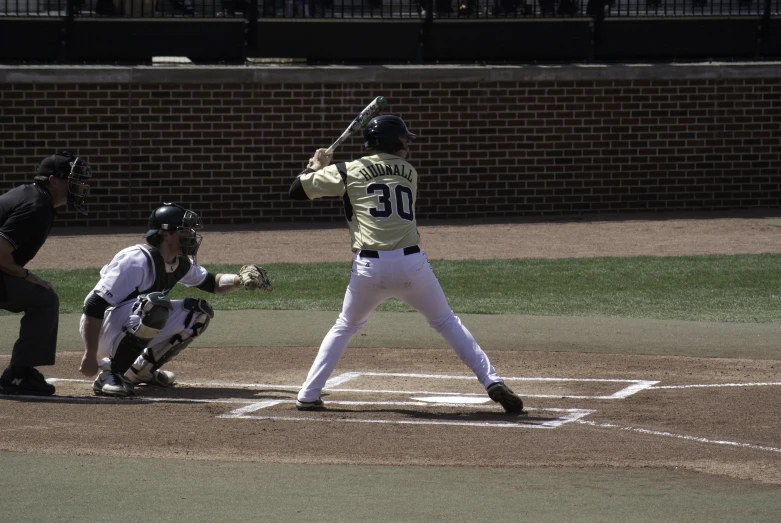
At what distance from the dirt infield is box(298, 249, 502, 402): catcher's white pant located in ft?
0.98

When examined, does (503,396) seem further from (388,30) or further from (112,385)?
(388,30)

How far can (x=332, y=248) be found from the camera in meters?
16.3

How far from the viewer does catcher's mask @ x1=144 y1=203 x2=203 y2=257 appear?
759 cm

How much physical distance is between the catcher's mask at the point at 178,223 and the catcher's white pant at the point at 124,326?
45 centimetres

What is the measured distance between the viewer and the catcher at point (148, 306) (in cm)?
739

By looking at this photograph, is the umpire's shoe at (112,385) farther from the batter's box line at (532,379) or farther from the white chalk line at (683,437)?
the white chalk line at (683,437)

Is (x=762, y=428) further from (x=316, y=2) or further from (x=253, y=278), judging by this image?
(x=316, y=2)

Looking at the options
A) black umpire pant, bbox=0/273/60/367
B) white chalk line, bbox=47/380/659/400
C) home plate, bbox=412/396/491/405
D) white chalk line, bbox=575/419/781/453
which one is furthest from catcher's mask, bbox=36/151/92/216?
white chalk line, bbox=575/419/781/453

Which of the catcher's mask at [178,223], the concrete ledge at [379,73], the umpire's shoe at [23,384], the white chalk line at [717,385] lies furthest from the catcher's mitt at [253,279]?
the concrete ledge at [379,73]

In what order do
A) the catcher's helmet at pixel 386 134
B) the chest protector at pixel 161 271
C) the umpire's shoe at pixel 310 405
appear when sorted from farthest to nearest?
1. the chest protector at pixel 161 271
2. the umpire's shoe at pixel 310 405
3. the catcher's helmet at pixel 386 134

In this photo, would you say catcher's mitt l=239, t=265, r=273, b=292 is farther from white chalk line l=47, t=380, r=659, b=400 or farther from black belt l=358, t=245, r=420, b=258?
black belt l=358, t=245, r=420, b=258

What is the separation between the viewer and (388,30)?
749 inches

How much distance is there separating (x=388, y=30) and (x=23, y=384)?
12.5 metres

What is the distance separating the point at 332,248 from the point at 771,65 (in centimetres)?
845
